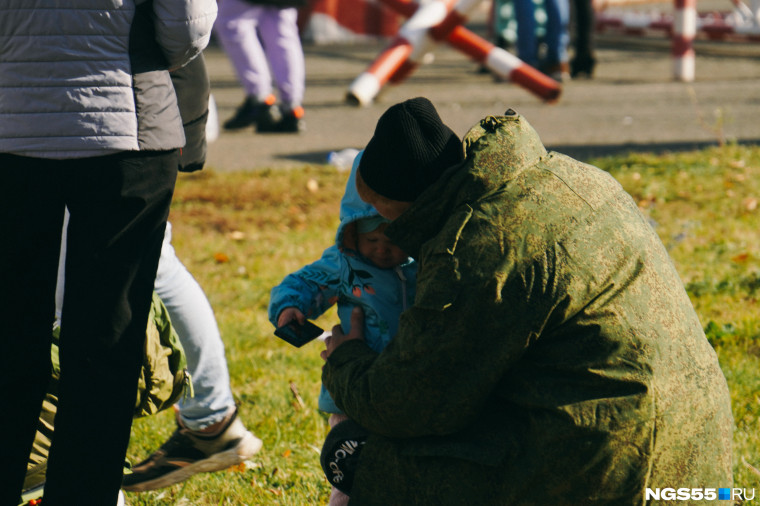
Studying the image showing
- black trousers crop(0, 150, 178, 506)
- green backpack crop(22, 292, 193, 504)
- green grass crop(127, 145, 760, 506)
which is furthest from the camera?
green grass crop(127, 145, 760, 506)

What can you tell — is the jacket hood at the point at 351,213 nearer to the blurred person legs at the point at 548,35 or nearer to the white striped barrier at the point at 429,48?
the white striped barrier at the point at 429,48

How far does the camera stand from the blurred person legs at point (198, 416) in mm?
2611

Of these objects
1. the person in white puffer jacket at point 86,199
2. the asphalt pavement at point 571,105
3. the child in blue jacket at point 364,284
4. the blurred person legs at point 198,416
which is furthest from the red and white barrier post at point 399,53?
the person in white puffer jacket at point 86,199

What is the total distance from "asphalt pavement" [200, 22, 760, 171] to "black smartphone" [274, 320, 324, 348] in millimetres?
4251

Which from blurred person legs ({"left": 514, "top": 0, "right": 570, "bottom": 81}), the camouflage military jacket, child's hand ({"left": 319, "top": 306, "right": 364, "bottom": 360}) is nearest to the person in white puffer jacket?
child's hand ({"left": 319, "top": 306, "right": 364, "bottom": 360})

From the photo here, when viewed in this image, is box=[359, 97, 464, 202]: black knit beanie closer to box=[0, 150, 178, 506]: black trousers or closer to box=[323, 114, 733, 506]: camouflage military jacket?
box=[323, 114, 733, 506]: camouflage military jacket

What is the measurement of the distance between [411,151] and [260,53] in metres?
5.55

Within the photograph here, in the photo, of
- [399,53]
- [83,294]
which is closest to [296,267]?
[83,294]

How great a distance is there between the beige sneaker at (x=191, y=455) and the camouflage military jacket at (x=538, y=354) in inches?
37.0

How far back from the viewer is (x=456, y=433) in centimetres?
185

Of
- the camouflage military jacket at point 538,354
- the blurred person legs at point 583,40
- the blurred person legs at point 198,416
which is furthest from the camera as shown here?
the blurred person legs at point 583,40

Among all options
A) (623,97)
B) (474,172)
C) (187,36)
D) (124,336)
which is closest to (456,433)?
(474,172)

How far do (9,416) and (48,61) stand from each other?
32.2 inches

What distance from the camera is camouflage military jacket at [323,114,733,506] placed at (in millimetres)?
1737
